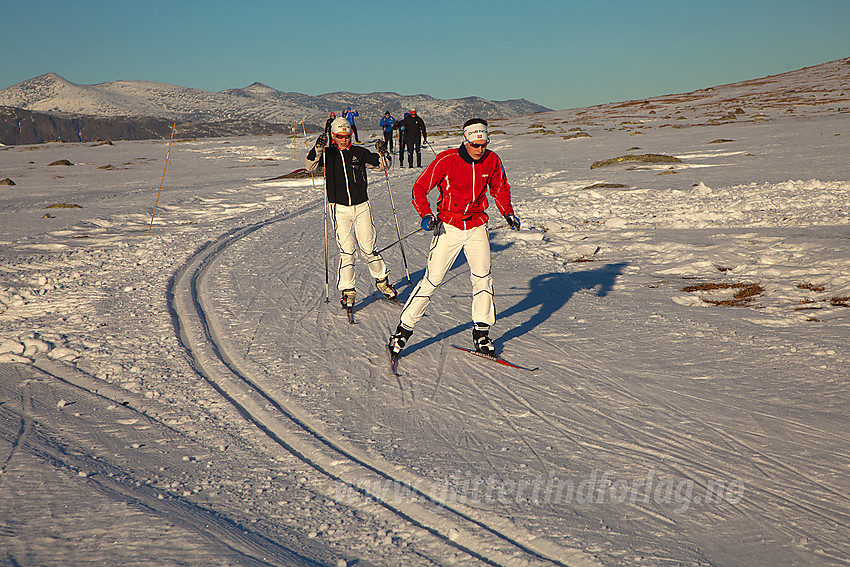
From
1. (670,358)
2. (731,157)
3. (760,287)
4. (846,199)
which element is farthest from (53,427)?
(731,157)

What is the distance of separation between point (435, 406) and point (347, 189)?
3138 millimetres

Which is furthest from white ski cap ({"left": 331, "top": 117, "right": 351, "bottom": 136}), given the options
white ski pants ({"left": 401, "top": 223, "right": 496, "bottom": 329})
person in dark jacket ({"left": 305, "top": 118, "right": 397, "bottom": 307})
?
white ski pants ({"left": 401, "top": 223, "right": 496, "bottom": 329})

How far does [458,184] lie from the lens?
17.3 ft

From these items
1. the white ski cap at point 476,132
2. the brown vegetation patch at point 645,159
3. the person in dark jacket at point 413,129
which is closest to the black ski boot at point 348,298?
the white ski cap at point 476,132

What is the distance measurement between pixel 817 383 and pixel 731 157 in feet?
56.8

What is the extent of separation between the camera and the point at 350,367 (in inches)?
218

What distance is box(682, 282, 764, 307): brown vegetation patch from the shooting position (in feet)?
23.8

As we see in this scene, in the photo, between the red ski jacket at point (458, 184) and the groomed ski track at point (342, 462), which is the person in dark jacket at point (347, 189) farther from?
the red ski jacket at point (458, 184)

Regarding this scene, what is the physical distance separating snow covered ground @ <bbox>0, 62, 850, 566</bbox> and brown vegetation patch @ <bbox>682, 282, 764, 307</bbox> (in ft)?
0.14

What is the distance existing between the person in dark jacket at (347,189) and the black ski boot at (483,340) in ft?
6.37

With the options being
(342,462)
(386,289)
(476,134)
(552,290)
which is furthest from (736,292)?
(342,462)

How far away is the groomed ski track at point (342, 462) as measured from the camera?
3066mm

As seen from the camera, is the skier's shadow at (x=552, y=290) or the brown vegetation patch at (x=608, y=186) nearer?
the skier's shadow at (x=552, y=290)

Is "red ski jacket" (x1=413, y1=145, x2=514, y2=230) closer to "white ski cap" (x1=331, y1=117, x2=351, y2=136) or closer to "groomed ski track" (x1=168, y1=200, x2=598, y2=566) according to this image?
"white ski cap" (x1=331, y1=117, x2=351, y2=136)
